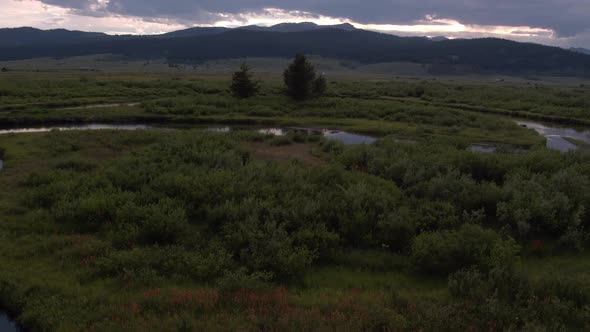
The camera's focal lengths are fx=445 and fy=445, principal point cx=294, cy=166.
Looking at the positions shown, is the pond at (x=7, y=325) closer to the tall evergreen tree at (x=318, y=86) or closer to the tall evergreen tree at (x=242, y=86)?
the tall evergreen tree at (x=242, y=86)

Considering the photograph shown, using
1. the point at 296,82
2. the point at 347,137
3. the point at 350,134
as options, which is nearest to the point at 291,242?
the point at 347,137

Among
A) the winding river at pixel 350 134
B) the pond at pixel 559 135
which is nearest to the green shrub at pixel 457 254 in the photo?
the winding river at pixel 350 134

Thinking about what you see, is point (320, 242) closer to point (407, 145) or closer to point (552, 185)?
point (552, 185)

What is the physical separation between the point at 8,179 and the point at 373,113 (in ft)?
123

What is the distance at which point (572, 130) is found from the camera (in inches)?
1725

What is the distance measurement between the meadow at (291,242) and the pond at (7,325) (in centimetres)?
24

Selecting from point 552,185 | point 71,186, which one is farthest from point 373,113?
point 71,186

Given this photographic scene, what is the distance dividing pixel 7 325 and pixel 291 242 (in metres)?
6.96

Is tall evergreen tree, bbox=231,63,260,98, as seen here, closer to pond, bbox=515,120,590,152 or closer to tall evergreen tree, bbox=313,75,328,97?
tall evergreen tree, bbox=313,75,328,97

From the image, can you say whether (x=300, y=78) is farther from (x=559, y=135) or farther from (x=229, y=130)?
(x=559, y=135)

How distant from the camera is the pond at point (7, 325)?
9.60m

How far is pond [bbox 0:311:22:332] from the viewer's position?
960 cm

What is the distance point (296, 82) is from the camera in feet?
182

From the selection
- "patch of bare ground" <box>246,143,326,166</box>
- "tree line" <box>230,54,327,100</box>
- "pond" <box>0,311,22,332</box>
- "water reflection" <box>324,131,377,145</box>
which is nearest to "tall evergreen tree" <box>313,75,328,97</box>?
"tree line" <box>230,54,327,100</box>
